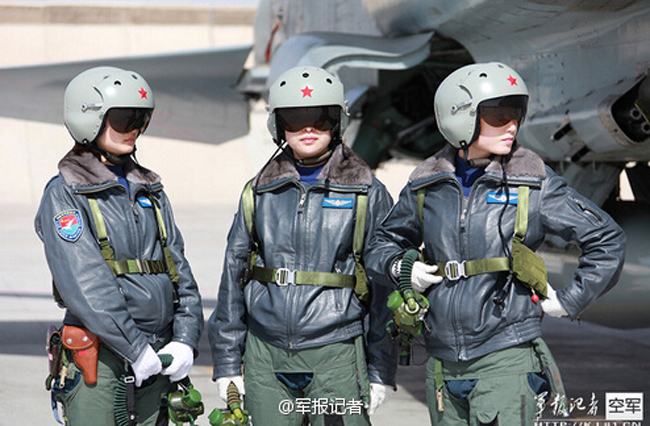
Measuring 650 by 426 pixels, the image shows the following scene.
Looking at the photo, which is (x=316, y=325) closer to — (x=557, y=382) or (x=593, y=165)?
(x=557, y=382)

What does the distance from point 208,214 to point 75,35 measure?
8507mm

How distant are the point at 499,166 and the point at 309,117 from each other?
0.77m

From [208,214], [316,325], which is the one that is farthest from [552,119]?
[208,214]

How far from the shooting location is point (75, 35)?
2845 cm

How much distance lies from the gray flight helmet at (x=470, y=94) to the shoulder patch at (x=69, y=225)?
1.38m

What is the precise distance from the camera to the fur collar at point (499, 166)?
124 inches

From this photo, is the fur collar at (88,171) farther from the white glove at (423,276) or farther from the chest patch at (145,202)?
the white glove at (423,276)

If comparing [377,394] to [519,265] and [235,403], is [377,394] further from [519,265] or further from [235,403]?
[519,265]

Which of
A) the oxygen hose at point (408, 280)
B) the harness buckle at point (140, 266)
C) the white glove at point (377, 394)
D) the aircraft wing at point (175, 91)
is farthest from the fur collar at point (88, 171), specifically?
the aircraft wing at point (175, 91)

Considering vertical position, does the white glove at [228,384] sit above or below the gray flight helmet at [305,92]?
below

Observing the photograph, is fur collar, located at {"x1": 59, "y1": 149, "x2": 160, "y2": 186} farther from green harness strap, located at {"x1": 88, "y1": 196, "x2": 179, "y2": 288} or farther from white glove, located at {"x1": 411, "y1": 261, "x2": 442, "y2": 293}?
white glove, located at {"x1": 411, "y1": 261, "x2": 442, "y2": 293}

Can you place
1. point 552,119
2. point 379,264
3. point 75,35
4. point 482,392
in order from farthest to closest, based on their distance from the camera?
1. point 75,35
2. point 552,119
3. point 379,264
4. point 482,392

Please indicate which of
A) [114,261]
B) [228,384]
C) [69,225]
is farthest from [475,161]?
[69,225]

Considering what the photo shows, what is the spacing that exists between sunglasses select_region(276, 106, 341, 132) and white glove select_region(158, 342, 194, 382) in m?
0.94
